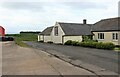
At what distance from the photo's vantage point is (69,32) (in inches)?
1914

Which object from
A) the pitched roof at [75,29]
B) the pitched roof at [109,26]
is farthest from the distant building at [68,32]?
the pitched roof at [109,26]

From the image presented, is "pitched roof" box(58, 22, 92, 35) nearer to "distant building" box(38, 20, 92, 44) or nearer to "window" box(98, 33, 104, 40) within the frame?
Result: "distant building" box(38, 20, 92, 44)

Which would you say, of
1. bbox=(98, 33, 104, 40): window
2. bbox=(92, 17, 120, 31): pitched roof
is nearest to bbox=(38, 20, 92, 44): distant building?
bbox=(92, 17, 120, 31): pitched roof

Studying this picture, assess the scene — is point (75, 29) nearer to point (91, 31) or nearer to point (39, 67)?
point (91, 31)

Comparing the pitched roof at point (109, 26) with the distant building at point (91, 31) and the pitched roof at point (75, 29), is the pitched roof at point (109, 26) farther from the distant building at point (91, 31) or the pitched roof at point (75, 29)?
the pitched roof at point (75, 29)

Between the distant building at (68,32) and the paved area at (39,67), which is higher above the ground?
the distant building at (68,32)

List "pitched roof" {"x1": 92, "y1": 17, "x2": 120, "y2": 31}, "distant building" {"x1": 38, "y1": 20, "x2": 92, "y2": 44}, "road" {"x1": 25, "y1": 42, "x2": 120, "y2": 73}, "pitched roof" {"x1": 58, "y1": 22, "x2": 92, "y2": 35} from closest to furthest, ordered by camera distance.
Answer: "road" {"x1": 25, "y1": 42, "x2": 120, "y2": 73} → "pitched roof" {"x1": 92, "y1": 17, "x2": 120, "y2": 31} → "distant building" {"x1": 38, "y1": 20, "x2": 92, "y2": 44} → "pitched roof" {"x1": 58, "y1": 22, "x2": 92, "y2": 35}

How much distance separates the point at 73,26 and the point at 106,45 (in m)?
22.3

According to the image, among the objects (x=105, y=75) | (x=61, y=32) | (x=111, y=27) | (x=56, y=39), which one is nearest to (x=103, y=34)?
(x=111, y=27)

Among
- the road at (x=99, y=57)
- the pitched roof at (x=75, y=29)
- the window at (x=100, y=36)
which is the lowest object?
the road at (x=99, y=57)

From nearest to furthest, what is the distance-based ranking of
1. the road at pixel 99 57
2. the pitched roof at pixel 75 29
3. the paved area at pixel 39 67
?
the paved area at pixel 39 67, the road at pixel 99 57, the pitched roof at pixel 75 29

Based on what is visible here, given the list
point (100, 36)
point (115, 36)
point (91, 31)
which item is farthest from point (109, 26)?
point (91, 31)

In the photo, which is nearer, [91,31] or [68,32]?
[91,31]

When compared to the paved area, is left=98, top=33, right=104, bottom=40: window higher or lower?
higher
